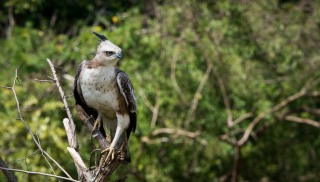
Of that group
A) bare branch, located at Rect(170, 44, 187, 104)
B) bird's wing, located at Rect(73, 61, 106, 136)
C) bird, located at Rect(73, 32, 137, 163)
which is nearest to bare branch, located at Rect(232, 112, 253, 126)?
bare branch, located at Rect(170, 44, 187, 104)

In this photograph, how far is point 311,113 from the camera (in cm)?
918

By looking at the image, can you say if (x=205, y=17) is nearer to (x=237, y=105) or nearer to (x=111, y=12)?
(x=237, y=105)

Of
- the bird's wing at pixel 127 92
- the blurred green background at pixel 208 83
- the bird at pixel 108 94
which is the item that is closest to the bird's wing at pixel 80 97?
the bird at pixel 108 94

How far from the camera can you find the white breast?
16.3 ft

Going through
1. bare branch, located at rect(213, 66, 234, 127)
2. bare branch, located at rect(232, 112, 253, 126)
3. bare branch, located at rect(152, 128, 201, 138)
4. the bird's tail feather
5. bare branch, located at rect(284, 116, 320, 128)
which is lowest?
bare branch, located at rect(284, 116, 320, 128)

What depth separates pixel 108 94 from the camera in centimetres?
504

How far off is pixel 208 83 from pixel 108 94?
12.6 feet

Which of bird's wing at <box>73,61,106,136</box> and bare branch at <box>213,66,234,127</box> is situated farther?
bare branch at <box>213,66,234,127</box>

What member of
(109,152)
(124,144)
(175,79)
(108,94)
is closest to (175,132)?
(175,79)

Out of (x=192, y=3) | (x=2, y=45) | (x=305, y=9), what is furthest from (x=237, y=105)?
(x=2, y=45)

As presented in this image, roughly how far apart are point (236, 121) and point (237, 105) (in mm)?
191

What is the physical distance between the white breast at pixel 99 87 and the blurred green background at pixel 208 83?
274cm

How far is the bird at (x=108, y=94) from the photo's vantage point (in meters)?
4.98

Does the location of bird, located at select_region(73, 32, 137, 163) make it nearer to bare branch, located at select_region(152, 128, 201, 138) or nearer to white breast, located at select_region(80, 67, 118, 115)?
white breast, located at select_region(80, 67, 118, 115)
